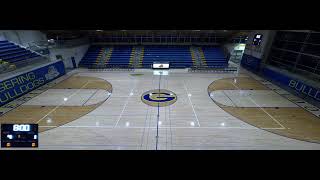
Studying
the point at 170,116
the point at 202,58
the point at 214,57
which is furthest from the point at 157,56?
the point at 170,116

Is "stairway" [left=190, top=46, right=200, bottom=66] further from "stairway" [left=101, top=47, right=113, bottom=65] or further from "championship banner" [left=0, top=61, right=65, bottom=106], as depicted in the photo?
"championship banner" [left=0, top=61, right=65, bottom=106]

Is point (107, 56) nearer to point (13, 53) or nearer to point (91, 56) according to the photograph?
point (91, 56)

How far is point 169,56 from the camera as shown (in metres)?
25.8

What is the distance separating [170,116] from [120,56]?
1777 cm

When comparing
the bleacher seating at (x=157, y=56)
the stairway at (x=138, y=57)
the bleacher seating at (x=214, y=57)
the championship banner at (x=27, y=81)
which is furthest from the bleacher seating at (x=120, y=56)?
the bleacher seating at (x=214, y=57)

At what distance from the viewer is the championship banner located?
12.5m

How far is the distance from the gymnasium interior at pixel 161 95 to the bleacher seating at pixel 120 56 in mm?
266

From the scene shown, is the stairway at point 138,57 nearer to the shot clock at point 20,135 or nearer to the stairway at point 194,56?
the stairway at point 194,56

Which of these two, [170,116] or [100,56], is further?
[100,56]

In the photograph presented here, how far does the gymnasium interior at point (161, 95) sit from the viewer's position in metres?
8.52

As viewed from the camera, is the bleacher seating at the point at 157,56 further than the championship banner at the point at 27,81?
Yes

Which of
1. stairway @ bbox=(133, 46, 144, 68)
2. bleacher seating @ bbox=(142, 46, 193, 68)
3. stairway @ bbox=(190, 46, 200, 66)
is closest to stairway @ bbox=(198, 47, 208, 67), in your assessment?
stairway @ bbox=(190, 46, 200, 66)
